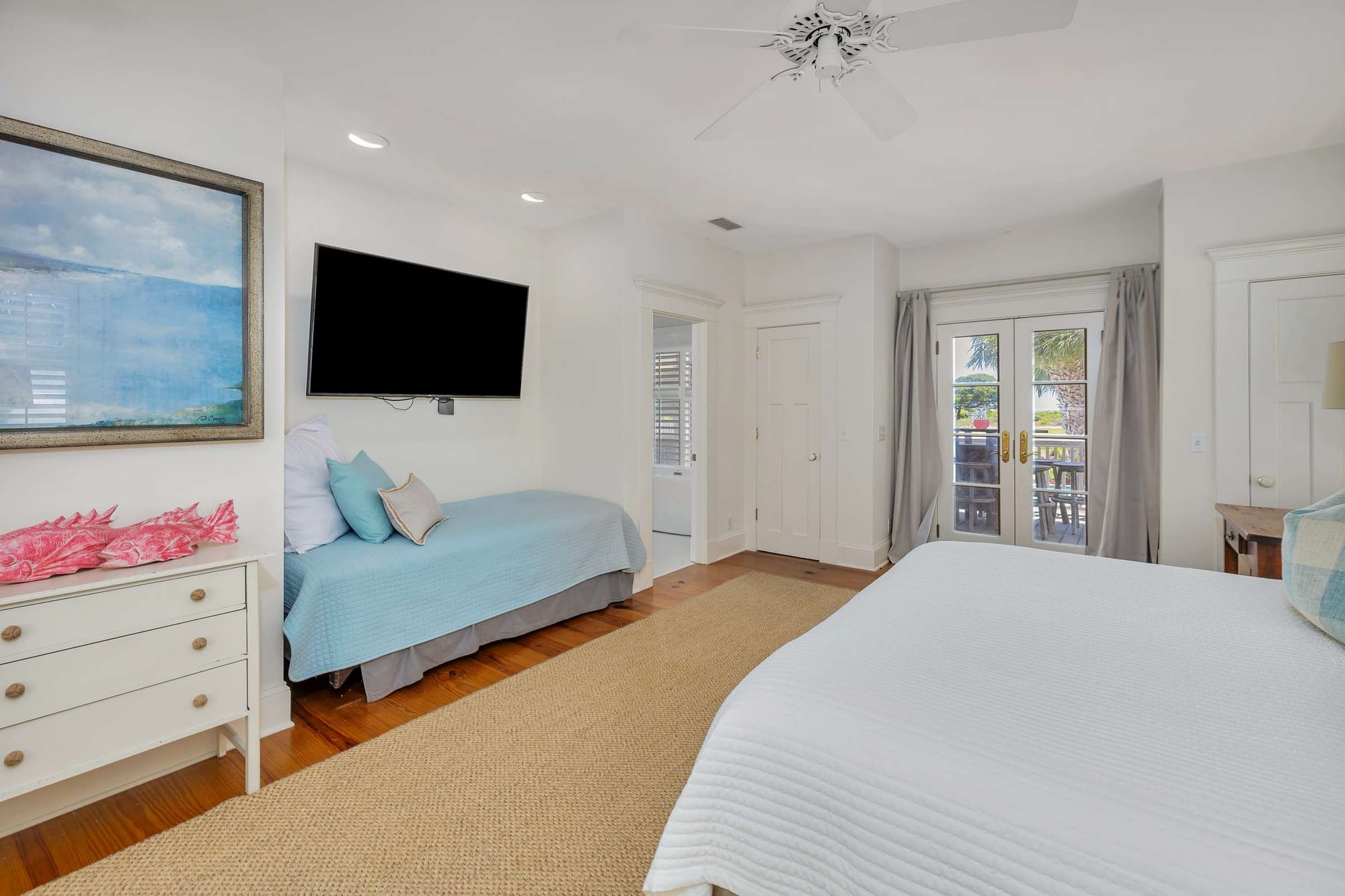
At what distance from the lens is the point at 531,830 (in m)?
1.74

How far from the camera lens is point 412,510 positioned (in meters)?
2.89

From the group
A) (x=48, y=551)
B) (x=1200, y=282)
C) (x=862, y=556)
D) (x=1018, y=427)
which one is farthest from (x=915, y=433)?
(x=48, y=551)

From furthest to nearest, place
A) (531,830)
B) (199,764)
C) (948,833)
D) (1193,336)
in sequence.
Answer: (1193,336) < (199,764) < (531,830) < (948,833)

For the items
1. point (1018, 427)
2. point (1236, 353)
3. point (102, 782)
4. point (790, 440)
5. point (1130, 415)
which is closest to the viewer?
point (102, 782)

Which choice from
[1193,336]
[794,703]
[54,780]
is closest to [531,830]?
[794,703]

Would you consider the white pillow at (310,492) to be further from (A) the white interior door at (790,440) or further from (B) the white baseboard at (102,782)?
(A) the white interior door at (790,440)

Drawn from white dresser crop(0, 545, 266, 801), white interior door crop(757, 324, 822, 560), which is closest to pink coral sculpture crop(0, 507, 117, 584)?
white dresser crop(0, 545, 266, 801)

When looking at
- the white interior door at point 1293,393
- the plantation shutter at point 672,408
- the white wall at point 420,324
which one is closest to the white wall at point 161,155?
the white wall at point 420,324

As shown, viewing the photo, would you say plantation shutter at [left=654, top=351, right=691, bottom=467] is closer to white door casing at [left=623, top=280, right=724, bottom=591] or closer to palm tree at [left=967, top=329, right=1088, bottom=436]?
white door casing at [left=623, top=280, right=724, bottom=591]

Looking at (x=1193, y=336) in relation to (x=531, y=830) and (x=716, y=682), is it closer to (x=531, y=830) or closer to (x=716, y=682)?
(x=716, y=682)

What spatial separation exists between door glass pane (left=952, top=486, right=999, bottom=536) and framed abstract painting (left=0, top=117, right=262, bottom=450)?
4695 mm

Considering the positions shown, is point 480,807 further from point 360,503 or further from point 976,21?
point 976,21

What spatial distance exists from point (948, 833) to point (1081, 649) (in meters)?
0.75

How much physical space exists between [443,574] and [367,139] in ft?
7.06
